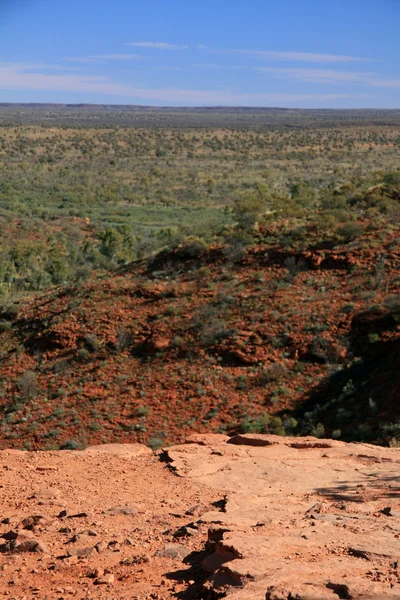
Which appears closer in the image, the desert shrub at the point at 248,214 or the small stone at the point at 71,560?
the small stone at the point at 71,560

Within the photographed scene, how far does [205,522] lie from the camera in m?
7.25

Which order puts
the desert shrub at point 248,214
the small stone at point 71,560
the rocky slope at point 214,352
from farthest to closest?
1. the desert shrub at point 248,214
2. the rocky slope at point 214,352
3. the small stone at point 71,560

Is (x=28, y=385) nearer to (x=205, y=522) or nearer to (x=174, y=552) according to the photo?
(x=205, y=522)

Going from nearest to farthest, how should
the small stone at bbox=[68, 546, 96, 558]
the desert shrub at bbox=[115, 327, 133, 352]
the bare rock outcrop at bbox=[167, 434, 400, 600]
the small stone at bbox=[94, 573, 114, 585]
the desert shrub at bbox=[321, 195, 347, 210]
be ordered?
the bare rock outcrop at bbox=[167, 434, 400, 600] → the small stone at bbox=[94, 573, 114, 585] → the small stone at bbox=[68, 546, 96, 558] → the desert shrub at bbox=[115, 327, 133, 352] → the desert shrub at bbox=[321, 195, 347, 210]

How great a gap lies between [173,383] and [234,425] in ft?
7.37

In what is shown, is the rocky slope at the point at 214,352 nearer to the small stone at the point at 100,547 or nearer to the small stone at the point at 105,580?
the small stone at the point at 100,547

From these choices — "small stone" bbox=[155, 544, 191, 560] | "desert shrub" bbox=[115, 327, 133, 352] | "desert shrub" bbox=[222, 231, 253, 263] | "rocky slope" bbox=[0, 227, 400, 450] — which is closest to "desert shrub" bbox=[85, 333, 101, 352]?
"rocky slope" bbox=[0, 227, 400, 450]

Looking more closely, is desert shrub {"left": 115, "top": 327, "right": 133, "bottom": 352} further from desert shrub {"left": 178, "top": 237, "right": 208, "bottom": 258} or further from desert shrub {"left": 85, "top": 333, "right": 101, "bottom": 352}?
desert shrub {"left": 178, "top": 237, "right": 208, "bottom": 258}

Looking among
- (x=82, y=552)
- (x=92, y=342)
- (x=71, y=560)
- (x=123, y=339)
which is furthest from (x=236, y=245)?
(x=71, y=560)

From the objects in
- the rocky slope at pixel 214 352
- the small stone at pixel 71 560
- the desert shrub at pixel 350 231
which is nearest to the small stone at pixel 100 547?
the small stone at pixel 71 560

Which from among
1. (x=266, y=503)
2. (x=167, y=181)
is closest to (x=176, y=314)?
(x=266, y=503)

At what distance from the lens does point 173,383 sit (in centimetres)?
1731

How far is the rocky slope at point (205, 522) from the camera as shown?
5.69 m

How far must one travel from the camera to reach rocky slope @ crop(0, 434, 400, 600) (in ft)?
18.7
